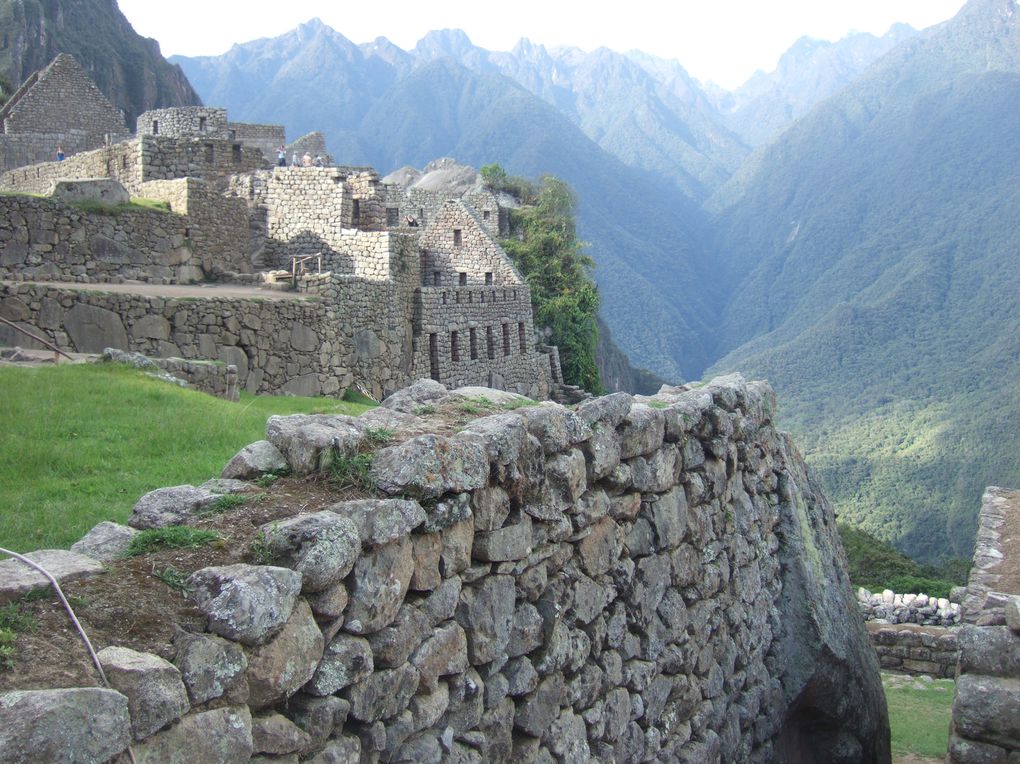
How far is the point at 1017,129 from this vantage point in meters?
77.6

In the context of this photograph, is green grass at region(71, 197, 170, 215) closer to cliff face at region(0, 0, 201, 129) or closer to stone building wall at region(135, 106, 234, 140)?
stone building wall at region(135, 106, 234, 140)

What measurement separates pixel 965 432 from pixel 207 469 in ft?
138

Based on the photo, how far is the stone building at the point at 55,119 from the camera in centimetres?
3281

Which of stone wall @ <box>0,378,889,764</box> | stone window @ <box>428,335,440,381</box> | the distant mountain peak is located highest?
the distant mountain peak

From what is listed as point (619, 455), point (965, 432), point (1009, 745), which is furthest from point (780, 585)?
point (965, 432)

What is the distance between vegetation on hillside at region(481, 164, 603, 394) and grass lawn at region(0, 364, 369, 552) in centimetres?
1932

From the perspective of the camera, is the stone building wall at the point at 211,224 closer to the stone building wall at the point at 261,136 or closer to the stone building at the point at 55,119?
the stone building wall at the point at 261,136

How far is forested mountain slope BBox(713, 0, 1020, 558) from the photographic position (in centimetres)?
4259

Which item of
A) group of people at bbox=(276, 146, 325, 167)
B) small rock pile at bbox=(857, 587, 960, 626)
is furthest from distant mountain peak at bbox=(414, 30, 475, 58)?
small rock pile at bbox=(857, 587, 960, 626)

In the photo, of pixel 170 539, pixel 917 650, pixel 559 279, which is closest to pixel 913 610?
pixel 917 650

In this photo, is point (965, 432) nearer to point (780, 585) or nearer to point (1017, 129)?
point (780, 585)

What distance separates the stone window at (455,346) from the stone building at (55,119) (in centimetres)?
1638

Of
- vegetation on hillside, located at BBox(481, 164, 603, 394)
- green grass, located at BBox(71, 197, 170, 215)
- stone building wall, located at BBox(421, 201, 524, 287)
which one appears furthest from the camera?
vegetation on hillside, located at BBox(481, 164, 603, 394)

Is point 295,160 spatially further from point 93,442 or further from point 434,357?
point 93,442
